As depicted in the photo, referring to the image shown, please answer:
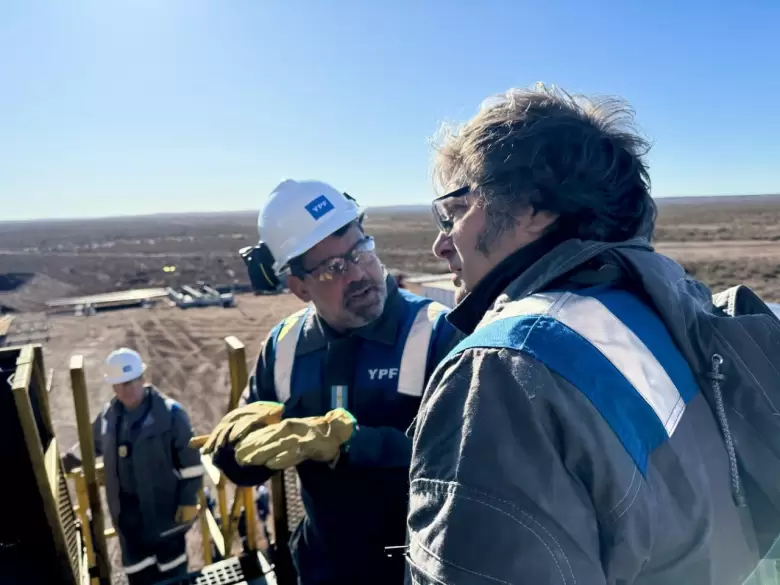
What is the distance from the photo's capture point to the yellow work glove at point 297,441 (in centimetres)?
222

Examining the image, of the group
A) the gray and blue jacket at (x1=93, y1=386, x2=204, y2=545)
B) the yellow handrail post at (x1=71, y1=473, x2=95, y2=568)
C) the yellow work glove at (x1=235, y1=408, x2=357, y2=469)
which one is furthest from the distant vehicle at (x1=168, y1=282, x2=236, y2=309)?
the yellow work glove at (x1=235, y1=408, x2=357, y2=469)

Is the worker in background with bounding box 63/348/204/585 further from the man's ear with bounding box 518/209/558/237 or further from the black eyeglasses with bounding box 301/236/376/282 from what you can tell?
the man's ear with bounding box 518/209/558/237

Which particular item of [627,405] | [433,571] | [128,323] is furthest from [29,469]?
[128,323]

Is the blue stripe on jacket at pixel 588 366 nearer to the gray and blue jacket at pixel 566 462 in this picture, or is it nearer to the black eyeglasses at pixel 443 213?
the gray and blue jacket at pixel 566 462

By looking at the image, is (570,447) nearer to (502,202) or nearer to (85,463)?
(502,202)

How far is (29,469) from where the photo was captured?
7.75ft

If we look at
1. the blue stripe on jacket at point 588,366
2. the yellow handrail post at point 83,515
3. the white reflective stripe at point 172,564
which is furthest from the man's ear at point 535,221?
the white reflective stripe at point 172,564

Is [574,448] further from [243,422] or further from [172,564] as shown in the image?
[172,564]

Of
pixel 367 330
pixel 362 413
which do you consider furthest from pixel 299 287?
pixel 362 413

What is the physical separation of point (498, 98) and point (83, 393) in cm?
258

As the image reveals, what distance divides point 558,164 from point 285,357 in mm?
1808

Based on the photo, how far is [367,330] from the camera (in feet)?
8.59

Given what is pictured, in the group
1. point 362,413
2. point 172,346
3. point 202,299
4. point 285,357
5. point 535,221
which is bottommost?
point 172,346

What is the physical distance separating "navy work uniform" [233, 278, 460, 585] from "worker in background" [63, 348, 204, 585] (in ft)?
8.12
